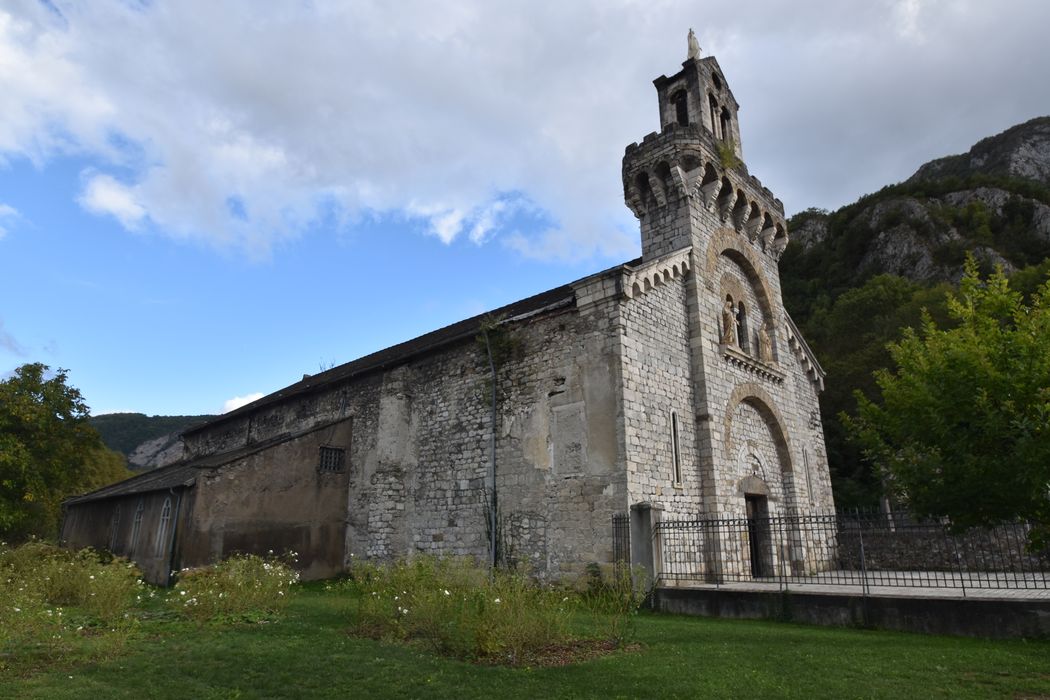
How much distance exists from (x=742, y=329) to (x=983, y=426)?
1184 centimetres

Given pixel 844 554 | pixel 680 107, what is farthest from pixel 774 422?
pixel 680 107

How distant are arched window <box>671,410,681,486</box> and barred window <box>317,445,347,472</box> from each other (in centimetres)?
1034

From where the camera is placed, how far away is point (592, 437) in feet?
46.5

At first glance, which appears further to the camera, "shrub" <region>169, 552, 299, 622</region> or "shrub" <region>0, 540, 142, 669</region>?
"shrub" <region>169, 552, 299, 622</region>

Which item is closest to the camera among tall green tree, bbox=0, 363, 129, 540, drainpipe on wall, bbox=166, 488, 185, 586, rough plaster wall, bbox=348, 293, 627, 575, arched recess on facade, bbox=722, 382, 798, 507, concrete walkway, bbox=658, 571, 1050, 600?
concrete walkway, bbox=658, 571, 1050, 600

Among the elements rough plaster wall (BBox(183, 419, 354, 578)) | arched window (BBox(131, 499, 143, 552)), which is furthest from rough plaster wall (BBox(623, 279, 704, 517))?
arched window (BBox(131, 499, 143, 552))

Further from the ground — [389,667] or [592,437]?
[592,437]

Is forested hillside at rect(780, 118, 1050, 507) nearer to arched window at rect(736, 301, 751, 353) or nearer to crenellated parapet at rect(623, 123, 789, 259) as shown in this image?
arched window at rect(736, 301, 751, 353)

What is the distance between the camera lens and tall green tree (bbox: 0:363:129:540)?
25.6 metres

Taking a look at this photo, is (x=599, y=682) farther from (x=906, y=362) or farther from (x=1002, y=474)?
(x=906, y=362)

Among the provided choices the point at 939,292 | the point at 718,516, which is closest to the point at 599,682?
the point at 718,516

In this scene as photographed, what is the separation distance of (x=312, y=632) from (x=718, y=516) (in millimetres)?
9675

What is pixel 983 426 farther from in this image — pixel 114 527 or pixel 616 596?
pixel 114 527

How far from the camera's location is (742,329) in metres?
19.1
